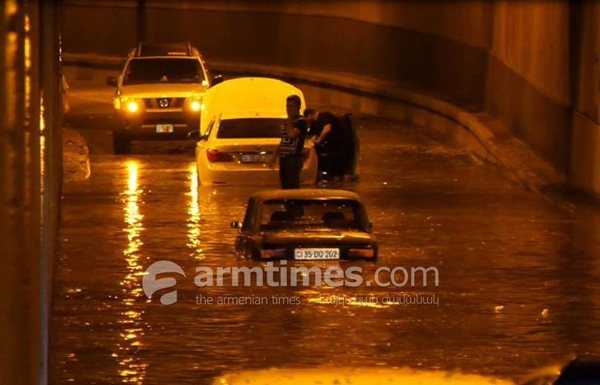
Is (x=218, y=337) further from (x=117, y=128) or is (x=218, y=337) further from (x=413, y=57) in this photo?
(x=413, y=57)

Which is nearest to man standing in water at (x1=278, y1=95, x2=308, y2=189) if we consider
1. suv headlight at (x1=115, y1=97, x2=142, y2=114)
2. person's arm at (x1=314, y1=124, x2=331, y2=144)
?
person's arm at (x1=314, y1=124, x2=331, y2=144)

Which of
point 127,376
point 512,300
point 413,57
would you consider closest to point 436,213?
point 512,300

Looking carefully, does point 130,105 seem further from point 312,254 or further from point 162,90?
point 312,254

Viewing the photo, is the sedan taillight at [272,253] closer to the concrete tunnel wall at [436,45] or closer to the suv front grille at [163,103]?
the concrete tunnel wall at [436,45]

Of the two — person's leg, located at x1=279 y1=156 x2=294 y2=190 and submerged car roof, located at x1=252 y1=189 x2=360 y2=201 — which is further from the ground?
submerged car roof, located at x1=252 y1=189 x2=360 y2=201

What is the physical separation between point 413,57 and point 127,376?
90.0 ft

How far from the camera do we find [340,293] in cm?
1625

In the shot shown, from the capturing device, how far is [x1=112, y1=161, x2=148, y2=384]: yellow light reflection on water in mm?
12711

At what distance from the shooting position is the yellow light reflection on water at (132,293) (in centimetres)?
1271

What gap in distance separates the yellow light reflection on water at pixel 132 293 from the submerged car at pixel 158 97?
5751 millimetres

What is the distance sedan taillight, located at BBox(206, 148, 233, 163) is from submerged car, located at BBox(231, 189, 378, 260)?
7.02m

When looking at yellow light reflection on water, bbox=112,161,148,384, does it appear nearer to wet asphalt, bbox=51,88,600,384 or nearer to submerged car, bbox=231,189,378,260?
wet asphalt, bbox=51,88,600,384
